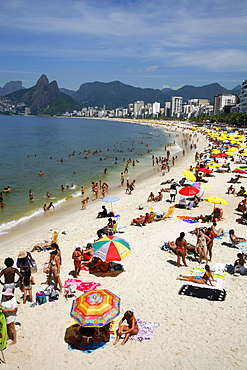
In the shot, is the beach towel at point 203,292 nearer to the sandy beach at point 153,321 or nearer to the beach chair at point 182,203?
the sandy beach at point 153,321

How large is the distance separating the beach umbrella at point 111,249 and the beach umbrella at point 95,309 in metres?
2.32

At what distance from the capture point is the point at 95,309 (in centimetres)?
561

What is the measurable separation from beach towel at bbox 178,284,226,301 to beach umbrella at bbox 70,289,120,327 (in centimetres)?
235

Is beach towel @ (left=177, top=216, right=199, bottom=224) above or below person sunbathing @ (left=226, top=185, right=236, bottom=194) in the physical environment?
below

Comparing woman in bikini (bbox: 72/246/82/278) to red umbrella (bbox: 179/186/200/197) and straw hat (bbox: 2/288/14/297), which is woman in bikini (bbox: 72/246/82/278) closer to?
straw hat (bbox: 2/288/14/297)

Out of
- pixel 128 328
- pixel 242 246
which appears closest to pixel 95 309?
pixel 128 328

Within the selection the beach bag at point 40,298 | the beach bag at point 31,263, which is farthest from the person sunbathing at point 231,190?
Answer: the beach bag at point 40,298

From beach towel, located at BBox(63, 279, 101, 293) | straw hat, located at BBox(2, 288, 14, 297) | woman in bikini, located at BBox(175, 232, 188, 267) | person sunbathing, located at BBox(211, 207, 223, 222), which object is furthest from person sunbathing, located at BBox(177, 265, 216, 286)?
person sunbathing, located at BBox(211, 207, 223, 222)

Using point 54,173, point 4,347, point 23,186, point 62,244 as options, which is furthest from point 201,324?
point 54,173

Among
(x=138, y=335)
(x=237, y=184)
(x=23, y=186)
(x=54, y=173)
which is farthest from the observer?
(x=54, y=173)

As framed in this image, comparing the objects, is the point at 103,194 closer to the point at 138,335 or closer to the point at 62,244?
the point at 62,244

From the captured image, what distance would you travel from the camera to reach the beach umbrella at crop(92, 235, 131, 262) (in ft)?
27.3

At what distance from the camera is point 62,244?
11578 mm

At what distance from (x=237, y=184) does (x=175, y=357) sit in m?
16.5
